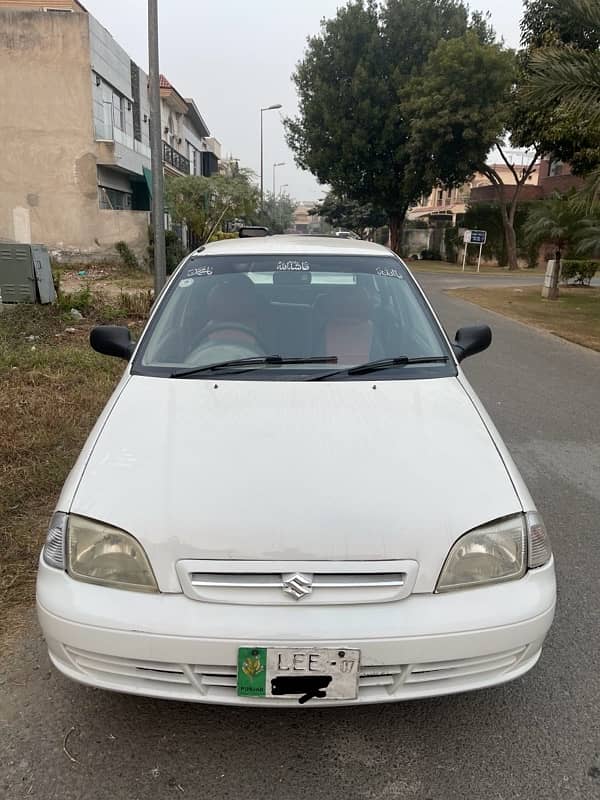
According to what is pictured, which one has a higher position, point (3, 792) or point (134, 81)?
point (134, 81)

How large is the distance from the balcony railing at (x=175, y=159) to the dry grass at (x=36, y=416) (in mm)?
25013

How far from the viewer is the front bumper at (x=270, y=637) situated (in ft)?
6.42

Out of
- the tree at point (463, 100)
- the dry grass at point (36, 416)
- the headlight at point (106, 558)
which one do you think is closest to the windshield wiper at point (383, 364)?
the headlight at point (106, 558)

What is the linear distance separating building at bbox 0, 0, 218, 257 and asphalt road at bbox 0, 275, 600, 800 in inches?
803

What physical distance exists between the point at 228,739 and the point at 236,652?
544mm

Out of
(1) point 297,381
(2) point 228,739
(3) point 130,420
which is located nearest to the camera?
(2) point 228,739

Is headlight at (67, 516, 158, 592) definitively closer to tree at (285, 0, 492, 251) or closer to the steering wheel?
the steering wheel

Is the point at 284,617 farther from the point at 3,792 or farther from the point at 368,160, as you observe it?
the point at 368,160

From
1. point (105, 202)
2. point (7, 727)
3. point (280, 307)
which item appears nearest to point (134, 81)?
point (105, 202)

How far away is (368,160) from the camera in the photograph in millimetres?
35031

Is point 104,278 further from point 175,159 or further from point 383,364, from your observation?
point 175,159

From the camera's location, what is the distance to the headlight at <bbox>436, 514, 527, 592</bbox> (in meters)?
2.11

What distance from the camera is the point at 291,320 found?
3412 mm

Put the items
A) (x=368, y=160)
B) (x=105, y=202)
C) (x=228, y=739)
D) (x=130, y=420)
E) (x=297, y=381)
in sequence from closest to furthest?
(x=228, y=739) < (x=130, y=420) < (x=297, y=381) < (x=105, y=202) < (x=368, y=160)
